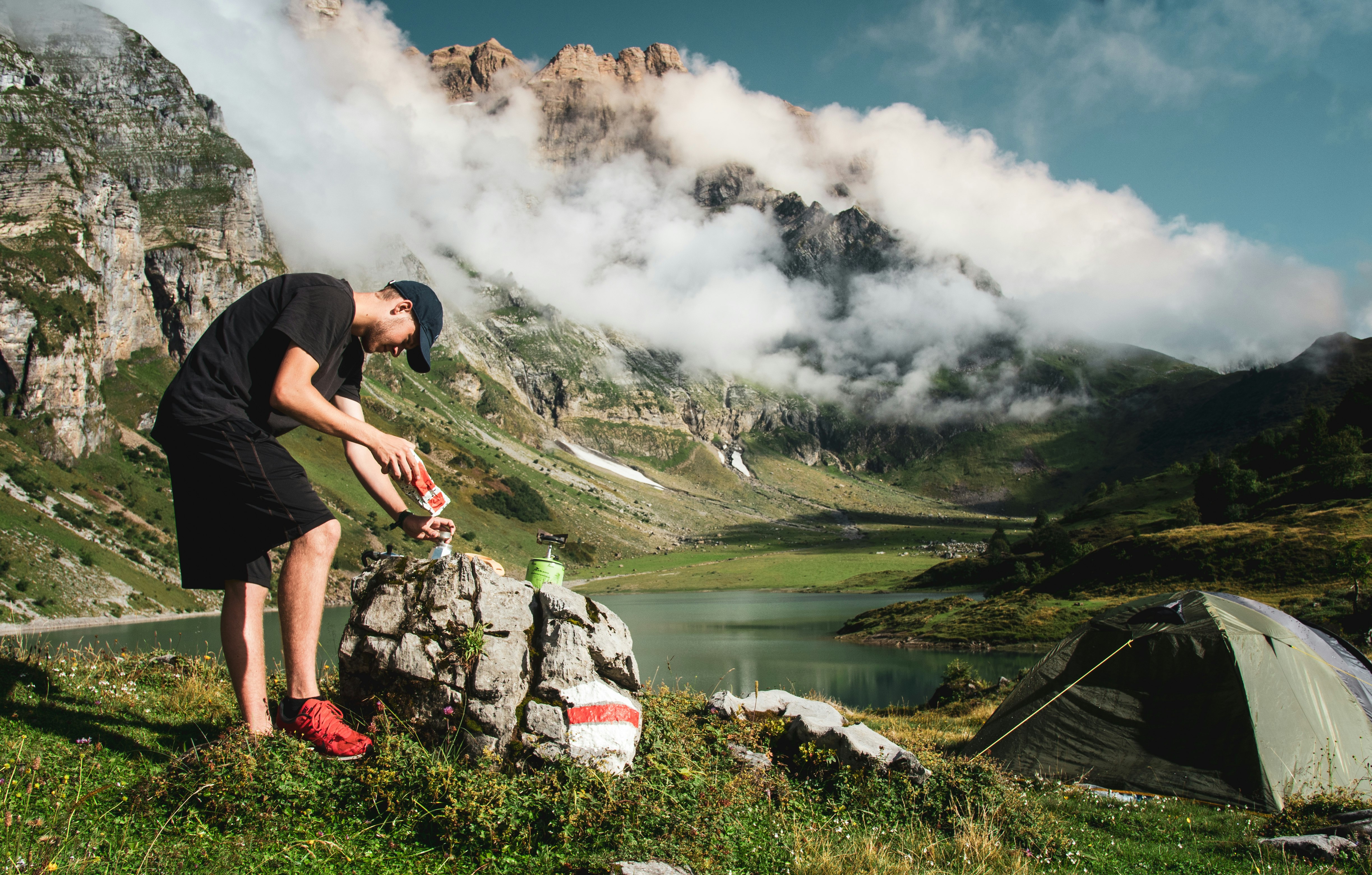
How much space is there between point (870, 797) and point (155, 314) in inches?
7228

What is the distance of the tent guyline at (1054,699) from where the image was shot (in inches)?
472

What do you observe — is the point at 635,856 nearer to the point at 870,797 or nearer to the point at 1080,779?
the point at 870,797

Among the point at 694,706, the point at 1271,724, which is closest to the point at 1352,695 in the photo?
the point at 1271,724

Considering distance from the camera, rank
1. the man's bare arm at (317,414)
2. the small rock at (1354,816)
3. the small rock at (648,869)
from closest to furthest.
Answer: the small rock at (648,869) < the man's bare arm at (317,414) < the small rock at (1354,816)

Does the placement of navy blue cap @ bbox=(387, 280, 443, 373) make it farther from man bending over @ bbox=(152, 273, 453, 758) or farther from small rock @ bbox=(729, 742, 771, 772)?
small rock @ bbox=(729, 742, 771, 772)

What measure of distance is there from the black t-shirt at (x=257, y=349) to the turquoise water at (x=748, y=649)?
9.75ft

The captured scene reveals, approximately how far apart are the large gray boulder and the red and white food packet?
1083mm

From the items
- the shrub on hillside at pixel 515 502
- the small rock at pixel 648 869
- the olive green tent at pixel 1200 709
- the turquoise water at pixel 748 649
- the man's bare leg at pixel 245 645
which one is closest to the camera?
the small rock at pixel 648 869

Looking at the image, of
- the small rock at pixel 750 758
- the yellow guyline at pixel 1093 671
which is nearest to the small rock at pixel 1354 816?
the yellow guyline at pixel 1093 671

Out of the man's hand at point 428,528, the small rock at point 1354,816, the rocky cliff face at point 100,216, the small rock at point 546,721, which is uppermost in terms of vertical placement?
the rocky cliff face at point 100,216

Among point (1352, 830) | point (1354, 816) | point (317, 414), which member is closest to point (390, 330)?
point (317, 414)

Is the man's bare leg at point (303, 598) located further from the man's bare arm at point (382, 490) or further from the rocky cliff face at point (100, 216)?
the rocky cliff face at point (100, 216)

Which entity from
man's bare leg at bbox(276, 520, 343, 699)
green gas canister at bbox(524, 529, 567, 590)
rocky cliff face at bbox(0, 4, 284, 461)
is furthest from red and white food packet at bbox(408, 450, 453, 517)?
rocky cliff face at bbox(0, 4, 284, 461)

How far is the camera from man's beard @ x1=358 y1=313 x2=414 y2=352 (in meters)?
5.05
